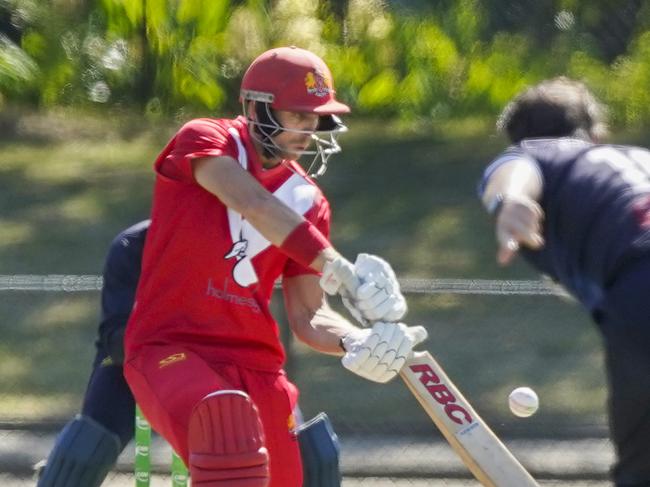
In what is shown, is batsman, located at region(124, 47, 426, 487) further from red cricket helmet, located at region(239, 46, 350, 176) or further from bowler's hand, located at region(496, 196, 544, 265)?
bowler's hand, located at region(496, 196, 544, 265)

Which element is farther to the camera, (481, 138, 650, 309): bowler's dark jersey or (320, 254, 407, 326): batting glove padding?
(320, 254, 407, 326): batting glove padding

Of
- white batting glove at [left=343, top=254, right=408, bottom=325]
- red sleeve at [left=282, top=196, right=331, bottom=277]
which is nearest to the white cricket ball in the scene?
white batting glove at [left=343, top=254, right=408, bottom=325]

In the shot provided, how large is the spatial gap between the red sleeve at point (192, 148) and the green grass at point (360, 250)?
96.5 inches

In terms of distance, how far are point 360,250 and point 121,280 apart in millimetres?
4703

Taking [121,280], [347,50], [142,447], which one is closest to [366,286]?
[121,280]

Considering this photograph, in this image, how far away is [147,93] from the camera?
34.4 feet

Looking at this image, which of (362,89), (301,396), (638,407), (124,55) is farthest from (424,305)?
(638,407)

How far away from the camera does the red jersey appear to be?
4.20 m

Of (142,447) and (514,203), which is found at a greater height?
(514,203)

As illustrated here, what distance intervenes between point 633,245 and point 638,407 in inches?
15.2

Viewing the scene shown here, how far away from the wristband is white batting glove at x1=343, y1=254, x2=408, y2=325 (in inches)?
5.0

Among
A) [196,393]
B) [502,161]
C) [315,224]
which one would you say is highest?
[502,161]

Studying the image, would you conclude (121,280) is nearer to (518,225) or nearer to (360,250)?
(518,225)

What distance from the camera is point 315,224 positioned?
4430 mm
